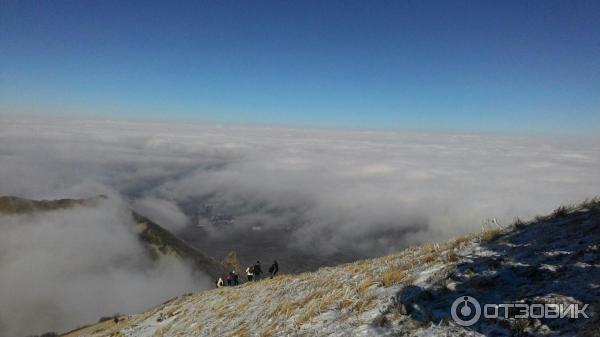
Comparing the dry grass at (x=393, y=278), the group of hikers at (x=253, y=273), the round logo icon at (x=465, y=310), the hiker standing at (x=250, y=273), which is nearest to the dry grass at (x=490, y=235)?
the dry grass at (x=393, y=278)

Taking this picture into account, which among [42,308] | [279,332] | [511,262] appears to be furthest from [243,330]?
[42,308]

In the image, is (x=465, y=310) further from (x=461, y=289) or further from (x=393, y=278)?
(x=393, y=278)

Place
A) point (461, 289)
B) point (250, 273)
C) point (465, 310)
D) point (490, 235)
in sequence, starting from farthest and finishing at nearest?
point (250, 273) → point (490, 235) → point (461, 289) → point (465, 310)

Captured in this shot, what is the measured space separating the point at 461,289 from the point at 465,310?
3.84 ft

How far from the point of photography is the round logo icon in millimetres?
8422

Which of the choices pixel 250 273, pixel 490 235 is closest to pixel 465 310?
pixel 490 235

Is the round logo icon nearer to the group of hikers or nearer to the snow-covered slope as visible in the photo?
the snow-covered slope

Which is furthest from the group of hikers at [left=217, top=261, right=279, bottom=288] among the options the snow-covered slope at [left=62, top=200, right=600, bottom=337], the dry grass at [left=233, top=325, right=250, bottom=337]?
the snow-covered slope at [left=62, top=200, right=600, bottom=337]

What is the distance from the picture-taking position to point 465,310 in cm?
882

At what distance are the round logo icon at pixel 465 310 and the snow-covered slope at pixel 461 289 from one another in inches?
6.5

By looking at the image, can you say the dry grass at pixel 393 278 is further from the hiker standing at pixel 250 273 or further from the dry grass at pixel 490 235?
the hiker standing at pixel 250 273

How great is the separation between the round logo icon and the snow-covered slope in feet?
0.54

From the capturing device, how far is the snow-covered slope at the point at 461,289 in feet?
26.9

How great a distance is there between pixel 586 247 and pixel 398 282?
5571mm
